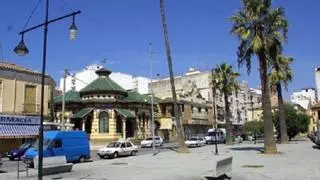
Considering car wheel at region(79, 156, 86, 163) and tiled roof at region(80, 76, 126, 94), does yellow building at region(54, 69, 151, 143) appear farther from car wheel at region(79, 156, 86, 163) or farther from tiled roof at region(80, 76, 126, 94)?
car wheel at region(79, 156, 86, 163)

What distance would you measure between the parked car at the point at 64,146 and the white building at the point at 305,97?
12061 cm

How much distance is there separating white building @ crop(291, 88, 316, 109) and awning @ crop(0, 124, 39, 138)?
117 metres

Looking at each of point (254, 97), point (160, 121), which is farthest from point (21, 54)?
point (254, 97)

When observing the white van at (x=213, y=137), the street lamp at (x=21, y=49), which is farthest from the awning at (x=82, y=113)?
the street lamp at (x=21, y=49)

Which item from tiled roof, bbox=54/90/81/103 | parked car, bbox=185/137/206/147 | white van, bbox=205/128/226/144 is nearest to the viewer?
parked car, bbox=185/137/206/147

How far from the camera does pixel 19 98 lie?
149ft

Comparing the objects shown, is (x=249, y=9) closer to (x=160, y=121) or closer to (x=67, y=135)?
(x=67, y=135)

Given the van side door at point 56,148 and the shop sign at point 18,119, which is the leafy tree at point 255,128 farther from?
the van side door at point 56,148

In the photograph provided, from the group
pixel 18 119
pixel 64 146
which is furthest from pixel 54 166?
pixel 18 119

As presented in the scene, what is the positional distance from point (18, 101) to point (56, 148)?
15.8m

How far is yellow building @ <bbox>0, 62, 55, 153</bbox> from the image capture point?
131 ft

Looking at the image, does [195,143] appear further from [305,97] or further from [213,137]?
[305,97]

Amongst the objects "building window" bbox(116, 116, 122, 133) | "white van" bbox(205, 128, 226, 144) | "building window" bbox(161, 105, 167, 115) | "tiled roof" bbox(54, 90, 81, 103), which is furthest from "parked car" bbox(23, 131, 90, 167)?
"building window" bbox(161, 105, 167, 115)

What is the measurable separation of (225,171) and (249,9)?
70.7ft
